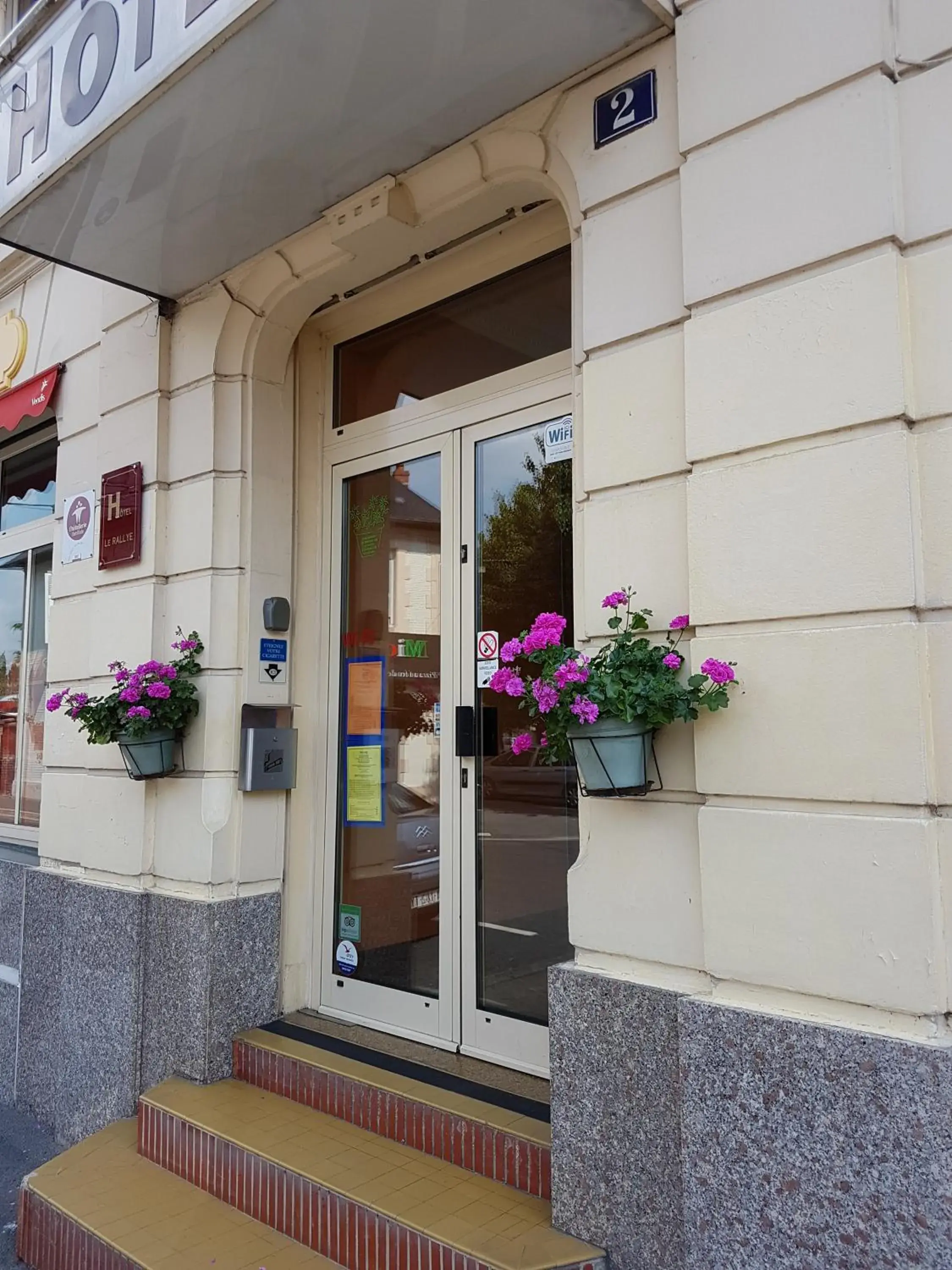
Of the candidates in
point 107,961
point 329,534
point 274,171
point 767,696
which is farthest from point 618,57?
point 107,961

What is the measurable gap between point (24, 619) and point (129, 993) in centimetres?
329

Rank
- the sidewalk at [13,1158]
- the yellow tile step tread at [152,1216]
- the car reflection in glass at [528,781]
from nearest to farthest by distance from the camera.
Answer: the yellow tile step tread at [152,1216]
the car reflection in glass at [528,781]
the sidewalk at [13,1158]

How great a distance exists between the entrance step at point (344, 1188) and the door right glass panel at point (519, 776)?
Result: 733 mm

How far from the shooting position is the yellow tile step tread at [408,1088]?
317 cm

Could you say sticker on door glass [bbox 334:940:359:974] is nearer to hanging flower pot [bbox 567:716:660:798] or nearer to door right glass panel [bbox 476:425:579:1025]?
door right glass panel [bbox 476:425:579:1025]

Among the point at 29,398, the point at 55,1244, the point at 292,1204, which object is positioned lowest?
the point at 55,1244

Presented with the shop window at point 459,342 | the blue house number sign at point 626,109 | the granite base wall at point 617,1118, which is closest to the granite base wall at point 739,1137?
the granite base wall at point 617,1118

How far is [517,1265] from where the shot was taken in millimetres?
2643

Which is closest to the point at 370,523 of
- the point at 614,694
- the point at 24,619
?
the point at 614,694

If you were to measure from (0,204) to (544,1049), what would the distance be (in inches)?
161

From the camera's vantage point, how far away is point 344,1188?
3.15 meters

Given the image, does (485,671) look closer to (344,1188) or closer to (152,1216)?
(344,1188)

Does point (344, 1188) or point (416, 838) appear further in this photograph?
point (416, 838)

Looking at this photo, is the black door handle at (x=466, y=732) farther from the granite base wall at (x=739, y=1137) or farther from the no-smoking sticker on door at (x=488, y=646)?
the granite base wall at (x=739, y=1137)
